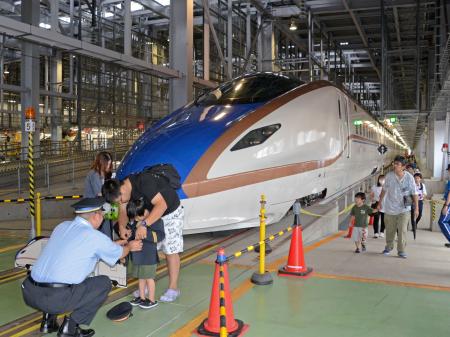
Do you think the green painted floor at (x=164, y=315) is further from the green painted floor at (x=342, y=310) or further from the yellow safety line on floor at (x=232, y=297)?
the green painted floor at (x=342, y=310)

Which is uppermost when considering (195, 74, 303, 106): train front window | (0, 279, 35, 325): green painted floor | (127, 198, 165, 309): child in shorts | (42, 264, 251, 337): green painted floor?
(195, 74, 303, 106): train front window

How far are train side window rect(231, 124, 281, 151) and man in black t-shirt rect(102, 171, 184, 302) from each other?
67.1 inches

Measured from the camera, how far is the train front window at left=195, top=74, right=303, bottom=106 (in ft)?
23.3

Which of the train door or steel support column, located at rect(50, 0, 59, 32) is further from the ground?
steel support column, located at rect(50, 0, 59, 32)

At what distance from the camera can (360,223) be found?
7.88 metres

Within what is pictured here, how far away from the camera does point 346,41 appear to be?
89.5 feet

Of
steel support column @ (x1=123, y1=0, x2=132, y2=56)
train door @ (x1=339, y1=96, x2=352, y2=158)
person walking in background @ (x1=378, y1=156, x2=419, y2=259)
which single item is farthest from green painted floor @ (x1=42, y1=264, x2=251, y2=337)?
steel support column @ (x1=123, y1=0, x2=132, y2=56)

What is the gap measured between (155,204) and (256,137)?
2.34 m

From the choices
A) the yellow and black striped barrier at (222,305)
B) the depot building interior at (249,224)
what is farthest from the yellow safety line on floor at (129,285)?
the yellow and black striped barrier at (222,305)

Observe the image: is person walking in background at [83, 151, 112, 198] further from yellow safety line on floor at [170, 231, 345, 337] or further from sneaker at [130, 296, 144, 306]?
yellow safety line on floor at [170, 231, 345, 337]

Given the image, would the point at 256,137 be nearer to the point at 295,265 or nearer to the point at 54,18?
the point at 295,265

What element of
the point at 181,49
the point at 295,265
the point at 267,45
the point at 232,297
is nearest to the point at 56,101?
the point at 267,45

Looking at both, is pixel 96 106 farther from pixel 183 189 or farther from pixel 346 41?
pixel 183 189

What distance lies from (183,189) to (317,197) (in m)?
4.09
